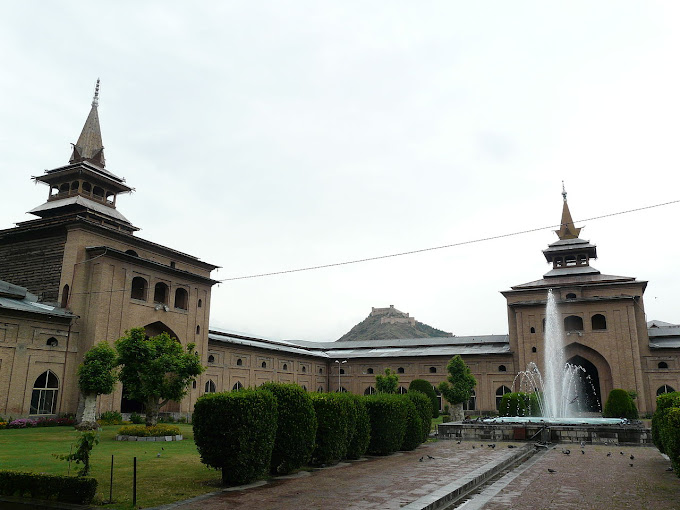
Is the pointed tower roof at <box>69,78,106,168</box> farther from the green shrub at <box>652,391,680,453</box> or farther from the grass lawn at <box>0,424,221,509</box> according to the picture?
the green shrub at <box>652,391,680,453</box>

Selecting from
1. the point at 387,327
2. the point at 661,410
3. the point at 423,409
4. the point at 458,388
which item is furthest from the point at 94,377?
the point at 387,327

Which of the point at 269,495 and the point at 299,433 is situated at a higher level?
the point at 299,433

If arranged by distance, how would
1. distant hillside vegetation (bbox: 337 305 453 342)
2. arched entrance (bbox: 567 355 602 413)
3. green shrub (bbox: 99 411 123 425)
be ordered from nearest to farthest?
green shrub (bbox: 99 411 123 425)
arched entrance (bbox: 567 355 602 413)
distant hillside vegetation (bbox: 337 305 453 342)

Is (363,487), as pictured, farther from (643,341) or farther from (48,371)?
(643,341)

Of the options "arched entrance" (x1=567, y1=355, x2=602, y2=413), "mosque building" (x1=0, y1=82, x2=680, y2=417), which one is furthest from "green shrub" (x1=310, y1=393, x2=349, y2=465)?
"arched entrance" (x1=567, y1=355, x2=602, y2=413)

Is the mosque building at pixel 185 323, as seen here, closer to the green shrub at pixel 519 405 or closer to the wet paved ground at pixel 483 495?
the green shrub at pixel 519 405

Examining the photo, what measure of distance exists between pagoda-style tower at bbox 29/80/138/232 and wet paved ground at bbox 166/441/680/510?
30331mm

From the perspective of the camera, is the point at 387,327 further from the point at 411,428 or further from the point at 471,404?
the point at 411,428

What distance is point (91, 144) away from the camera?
42375 millimetres

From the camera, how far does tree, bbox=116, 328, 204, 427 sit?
2342 centimetres

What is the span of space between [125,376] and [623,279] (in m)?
42.1

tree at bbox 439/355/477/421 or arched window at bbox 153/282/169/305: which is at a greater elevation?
arched window at bbox 153/282/169/305

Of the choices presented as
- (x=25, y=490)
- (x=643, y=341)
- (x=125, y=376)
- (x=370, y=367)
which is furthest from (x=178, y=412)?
(x=643, y=341)

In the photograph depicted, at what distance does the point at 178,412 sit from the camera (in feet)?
120
